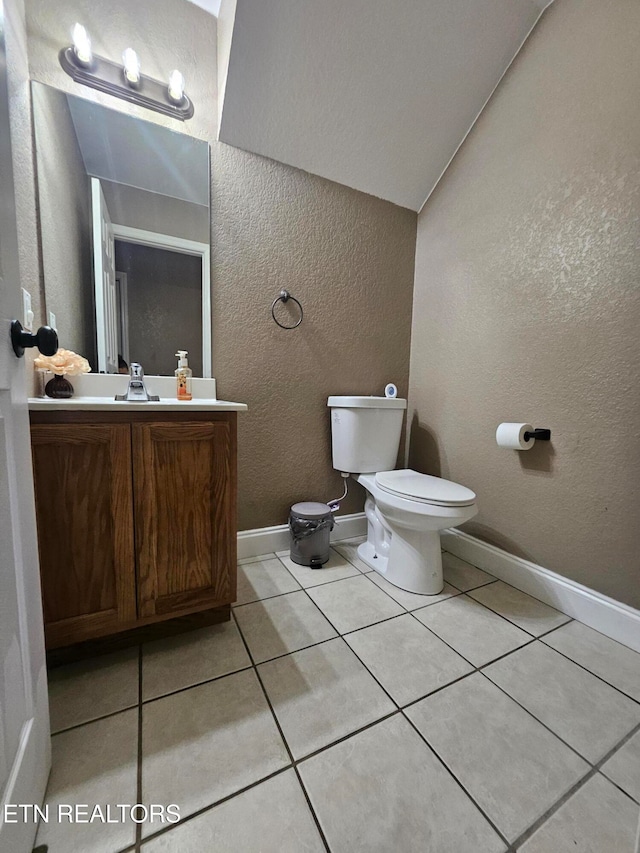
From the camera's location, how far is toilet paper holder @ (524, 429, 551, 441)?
139cm

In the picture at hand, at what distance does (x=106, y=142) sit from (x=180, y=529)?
150 cm

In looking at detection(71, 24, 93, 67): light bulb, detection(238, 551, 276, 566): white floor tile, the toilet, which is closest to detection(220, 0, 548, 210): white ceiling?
detection(71, 24, 93, 67): light bulb

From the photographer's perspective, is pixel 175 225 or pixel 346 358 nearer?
pixel 175 225

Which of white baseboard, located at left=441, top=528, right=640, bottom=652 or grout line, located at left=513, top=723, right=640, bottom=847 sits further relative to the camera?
white baseboard, located at left=441, top=528, right=640, bottom=652

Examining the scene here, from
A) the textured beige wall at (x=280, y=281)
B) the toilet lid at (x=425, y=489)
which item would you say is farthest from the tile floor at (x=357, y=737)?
the textured beige wall at (x=280, y=281)

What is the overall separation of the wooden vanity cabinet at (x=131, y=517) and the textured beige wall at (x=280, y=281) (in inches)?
21.9

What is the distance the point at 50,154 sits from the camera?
3.94 feet

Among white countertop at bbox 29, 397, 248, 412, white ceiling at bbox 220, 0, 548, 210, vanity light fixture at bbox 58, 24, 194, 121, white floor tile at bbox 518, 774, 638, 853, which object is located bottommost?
white floor tile at bbox 518, 774, 638, 853

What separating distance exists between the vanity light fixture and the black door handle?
1.29m

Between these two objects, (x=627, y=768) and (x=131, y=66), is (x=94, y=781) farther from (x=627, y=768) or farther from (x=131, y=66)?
(x=131, y=66)

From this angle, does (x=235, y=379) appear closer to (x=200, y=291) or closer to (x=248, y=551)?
(x=200, y=291)

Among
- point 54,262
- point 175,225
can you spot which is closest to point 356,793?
point 54,262

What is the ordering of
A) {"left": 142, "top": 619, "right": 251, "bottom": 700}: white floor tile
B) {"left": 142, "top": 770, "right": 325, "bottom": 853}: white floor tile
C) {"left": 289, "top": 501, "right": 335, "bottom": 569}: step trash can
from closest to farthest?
{"left": 142, "top": 770, "right": 325, "bottom": 853}: white floor tile → {"left": 142, "top": 619, "right": 251, "bottom": 700}: white floor tile → {"left": 289, "top": 501, "right": 335, "bottom": 569}: step trash can

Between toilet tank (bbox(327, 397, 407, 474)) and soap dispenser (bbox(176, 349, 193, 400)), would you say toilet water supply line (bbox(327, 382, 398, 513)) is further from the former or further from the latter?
soap dispenser (bbox(176, 349, 193, 400))
